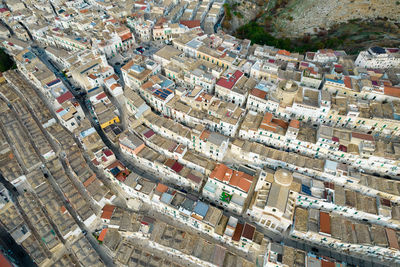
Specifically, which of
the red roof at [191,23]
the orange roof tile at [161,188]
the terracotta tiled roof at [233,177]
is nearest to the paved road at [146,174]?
the orange roof tile at [161,188]

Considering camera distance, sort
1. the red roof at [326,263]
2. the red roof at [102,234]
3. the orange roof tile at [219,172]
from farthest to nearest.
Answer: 1. the orange roof tile at [219,172]
2. the red roof at [102,234]
3. the red roof at [326,263]

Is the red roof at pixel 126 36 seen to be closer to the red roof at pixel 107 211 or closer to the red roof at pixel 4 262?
the red roof at pixel 107 211

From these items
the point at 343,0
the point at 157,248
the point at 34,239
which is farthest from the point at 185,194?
the point at 343,0

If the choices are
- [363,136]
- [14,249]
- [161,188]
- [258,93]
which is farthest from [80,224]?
[363,136]

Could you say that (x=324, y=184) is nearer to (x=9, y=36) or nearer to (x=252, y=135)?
(x=252, y=135)

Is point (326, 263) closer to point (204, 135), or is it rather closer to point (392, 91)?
point (204, 135)
